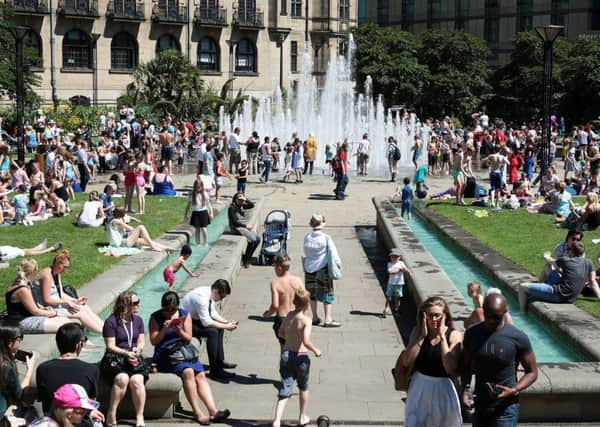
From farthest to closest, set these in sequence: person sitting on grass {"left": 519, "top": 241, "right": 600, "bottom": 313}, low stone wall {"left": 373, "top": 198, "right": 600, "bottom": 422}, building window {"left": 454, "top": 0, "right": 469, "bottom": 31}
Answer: building window {"left": 454, "top": 0, "right": 469, "bottom": 31} → person sitting on grass {"left": 519, "top": 241, "right": 600, "bottom": 313} → low stone wall {"left": 373, "top": 198, "right": 600, "bottom": 422}

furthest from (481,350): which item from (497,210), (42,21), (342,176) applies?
(42,21)

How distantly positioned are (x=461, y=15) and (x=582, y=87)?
38.5 metres

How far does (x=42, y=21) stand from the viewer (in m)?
63.6

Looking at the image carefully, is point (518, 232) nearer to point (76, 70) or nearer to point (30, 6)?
point (76, 70)

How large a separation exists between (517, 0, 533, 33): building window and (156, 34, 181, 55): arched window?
3547 centimetres

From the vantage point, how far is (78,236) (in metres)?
19.3

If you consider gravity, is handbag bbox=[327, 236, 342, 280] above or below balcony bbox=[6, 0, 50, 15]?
below

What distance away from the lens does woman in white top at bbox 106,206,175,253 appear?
57.2 ft

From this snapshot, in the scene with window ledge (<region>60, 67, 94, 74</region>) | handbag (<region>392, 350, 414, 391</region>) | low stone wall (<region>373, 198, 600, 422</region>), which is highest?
window ledge (<region>60, 67, 94, 74</region>)

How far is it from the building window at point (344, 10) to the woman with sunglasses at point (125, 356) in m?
74.0

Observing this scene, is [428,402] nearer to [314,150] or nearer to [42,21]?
[314,150]

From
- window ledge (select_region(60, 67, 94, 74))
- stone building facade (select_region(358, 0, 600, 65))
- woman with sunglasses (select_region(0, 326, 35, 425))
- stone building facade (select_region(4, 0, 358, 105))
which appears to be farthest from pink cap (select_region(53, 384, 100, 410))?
stone building facade (select_region(358, 0, 600, 65))

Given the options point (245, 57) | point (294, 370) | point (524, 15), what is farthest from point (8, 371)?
point (524, 15)

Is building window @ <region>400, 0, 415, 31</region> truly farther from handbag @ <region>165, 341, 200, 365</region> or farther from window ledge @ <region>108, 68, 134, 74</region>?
handbag @ <region>165, 341, 200, 365</region>
